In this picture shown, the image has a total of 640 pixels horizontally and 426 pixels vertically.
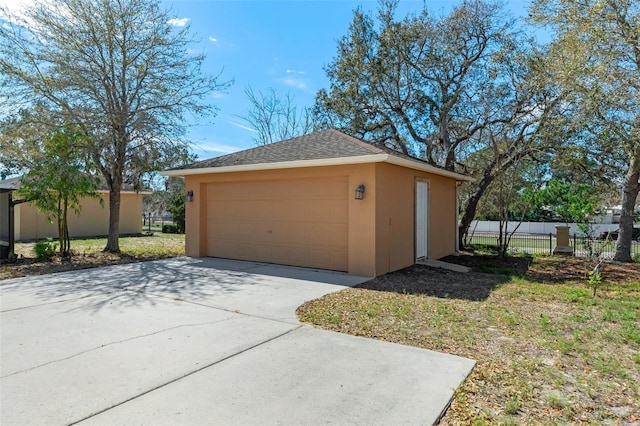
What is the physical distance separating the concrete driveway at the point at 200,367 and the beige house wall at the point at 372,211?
2534 millimetres

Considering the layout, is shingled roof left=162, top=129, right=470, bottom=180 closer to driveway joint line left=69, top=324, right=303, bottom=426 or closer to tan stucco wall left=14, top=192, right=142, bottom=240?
driveway joint line left=69, top=324, right=303, bottom=426

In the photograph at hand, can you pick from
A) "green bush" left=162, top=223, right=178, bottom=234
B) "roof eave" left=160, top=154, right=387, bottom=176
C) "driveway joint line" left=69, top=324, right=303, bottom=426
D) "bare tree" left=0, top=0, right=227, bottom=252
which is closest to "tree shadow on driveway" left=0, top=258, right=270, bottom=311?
"driveway joint line" left=69, top=324, right=303, bottom=426

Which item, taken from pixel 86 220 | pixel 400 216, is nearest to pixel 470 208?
pixel 400 216

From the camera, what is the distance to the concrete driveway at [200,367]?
8.91 feet

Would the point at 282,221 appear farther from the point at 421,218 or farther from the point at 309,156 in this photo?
the point at 421,218

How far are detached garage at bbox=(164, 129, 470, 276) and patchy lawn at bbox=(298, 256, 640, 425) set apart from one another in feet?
3.99

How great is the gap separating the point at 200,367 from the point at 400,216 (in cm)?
631

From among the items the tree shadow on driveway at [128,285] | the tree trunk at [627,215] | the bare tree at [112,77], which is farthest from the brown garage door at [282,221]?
the tree trunk at [627,215]

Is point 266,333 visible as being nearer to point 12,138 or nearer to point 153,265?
point 153,265

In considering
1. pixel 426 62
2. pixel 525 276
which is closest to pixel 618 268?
pixel 525 276

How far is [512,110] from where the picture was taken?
490 inches

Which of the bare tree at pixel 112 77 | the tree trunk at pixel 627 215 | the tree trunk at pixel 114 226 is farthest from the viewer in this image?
the tree trunk at pixel 114 226

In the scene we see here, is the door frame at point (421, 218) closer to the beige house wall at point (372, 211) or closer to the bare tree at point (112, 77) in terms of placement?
the beige house wall at point (372, 211)

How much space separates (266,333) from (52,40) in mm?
10637
